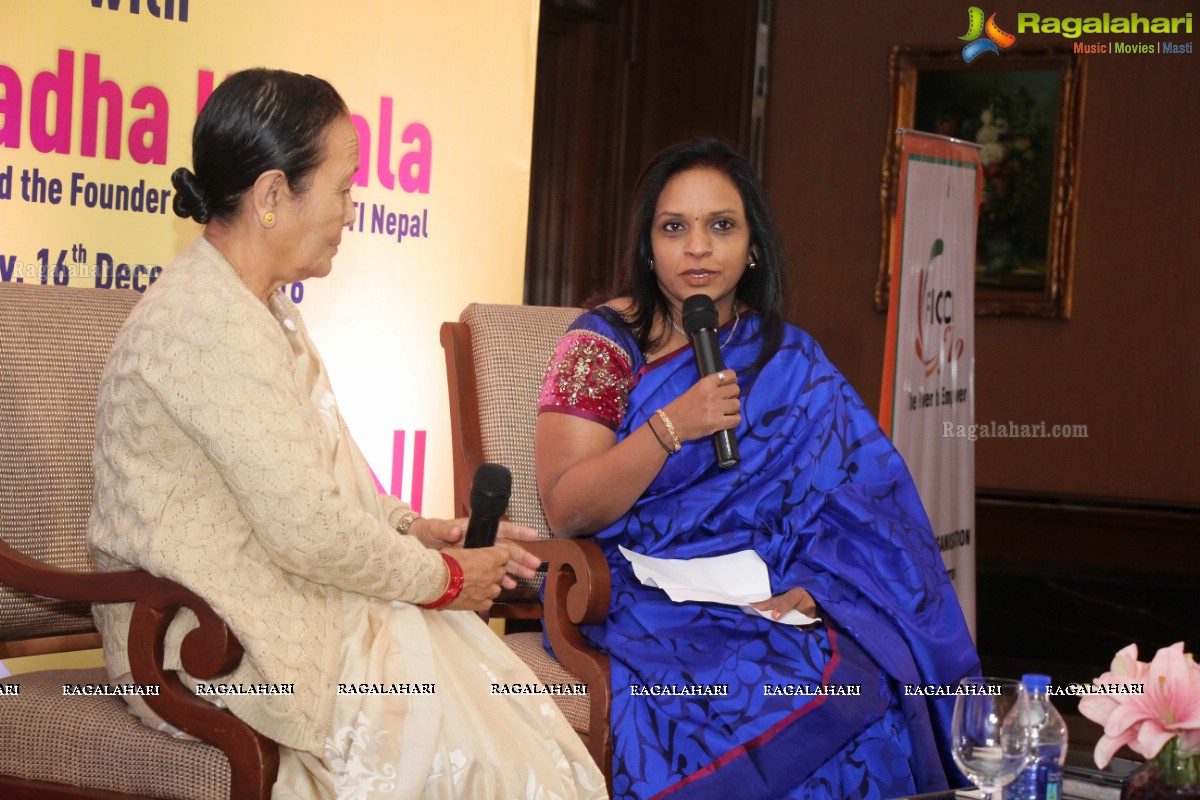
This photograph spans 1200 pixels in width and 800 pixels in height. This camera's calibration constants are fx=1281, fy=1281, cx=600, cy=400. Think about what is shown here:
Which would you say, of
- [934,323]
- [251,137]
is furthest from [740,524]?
[934,323]

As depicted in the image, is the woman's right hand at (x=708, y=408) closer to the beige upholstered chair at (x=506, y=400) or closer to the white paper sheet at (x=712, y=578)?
the white paper sheet at (x=712, y=578)

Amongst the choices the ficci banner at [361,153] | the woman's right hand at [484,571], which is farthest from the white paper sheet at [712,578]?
the ficci banner at [361,153]

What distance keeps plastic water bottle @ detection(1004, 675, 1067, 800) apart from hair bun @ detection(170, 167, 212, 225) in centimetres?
131

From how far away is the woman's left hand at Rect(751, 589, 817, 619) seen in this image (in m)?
2.22

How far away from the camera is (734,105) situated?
6.61 m

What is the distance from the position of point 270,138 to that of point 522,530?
80 centimetres

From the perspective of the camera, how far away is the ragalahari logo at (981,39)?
6.36 meters

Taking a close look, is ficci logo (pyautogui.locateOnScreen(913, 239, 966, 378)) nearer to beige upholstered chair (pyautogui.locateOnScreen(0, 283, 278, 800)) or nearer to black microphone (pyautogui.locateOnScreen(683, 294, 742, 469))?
black microphone (pyautogui.locateOnScreen(683, 294, 742, 469))

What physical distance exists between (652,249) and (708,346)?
415 mm

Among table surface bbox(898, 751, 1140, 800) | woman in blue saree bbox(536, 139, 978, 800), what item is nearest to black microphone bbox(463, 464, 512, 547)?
woman in blue saree bbox(536, 139, 978, 800)

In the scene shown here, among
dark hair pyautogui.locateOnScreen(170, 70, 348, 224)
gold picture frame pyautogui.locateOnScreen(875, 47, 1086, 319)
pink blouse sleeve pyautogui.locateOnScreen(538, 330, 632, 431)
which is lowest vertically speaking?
pink blouse sleeve pyautogui.locateOnScreen(538, 330, 632, 431)

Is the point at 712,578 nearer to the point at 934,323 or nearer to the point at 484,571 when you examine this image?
the point at 484,571

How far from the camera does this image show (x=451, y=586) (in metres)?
1.89

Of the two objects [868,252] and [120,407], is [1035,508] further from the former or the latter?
[120,407]
